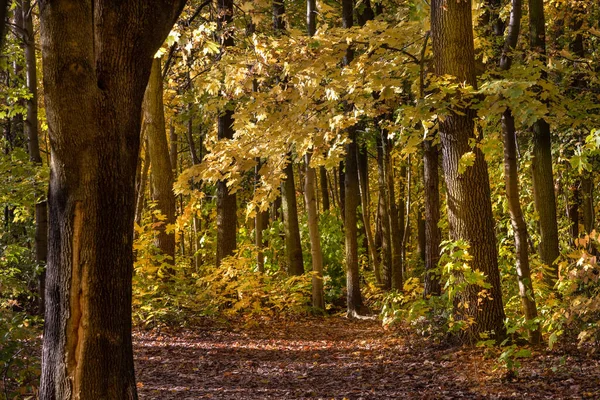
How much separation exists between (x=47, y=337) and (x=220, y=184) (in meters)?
10.6

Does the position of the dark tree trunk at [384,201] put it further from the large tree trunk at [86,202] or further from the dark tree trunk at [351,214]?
the large tree trunk at [86,202]

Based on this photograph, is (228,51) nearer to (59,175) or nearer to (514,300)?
(514,300)

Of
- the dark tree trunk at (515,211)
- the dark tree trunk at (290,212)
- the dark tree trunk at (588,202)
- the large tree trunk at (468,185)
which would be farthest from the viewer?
the dark tree trunk at (290,212)

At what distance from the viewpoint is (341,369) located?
9.25 metres

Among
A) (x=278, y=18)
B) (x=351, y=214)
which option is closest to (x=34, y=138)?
(x=278, y=18)

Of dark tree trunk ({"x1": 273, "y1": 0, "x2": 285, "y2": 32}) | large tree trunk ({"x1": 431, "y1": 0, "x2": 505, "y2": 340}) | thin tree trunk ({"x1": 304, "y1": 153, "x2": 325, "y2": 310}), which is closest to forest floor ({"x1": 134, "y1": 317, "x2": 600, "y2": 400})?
large tree trunk ({"x1": 431, "y1": 0, "x2": 505, "y2": 340})

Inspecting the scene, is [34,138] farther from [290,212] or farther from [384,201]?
[384,201]

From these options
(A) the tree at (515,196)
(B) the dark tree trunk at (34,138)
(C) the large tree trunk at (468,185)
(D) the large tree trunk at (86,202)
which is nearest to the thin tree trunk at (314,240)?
(B) the dark tree trunk at (34,138)

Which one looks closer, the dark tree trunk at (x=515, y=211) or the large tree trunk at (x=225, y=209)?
the dark tree trunk at (x=515, y=211)

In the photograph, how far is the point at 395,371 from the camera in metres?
8.71

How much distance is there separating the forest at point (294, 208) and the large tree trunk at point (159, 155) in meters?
0.05

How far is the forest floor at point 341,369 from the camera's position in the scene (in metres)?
7.14

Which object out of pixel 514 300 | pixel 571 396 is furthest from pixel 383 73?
pixel 571 396

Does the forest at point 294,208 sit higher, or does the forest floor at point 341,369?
the forest at point 294,208
